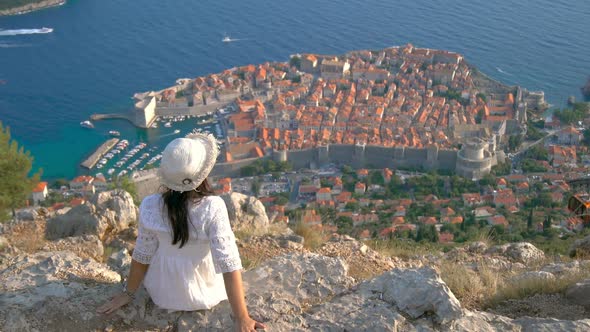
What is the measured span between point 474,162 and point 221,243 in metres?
14.4

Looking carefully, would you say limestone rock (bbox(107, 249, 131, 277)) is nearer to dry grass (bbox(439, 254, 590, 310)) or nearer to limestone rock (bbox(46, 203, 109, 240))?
limestone rock (bbox(46, 203, 109, 240))

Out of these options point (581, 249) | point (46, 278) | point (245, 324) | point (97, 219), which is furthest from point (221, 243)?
point (581, 249)

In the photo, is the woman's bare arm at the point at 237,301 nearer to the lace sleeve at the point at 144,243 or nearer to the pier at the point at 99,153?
the lace sleeve at the point at 144,243

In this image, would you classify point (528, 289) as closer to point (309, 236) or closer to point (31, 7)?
point (309, 236)

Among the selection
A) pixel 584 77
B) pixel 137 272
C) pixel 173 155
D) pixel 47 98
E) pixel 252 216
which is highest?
pixel 173 155

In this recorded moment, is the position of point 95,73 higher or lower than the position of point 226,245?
lower

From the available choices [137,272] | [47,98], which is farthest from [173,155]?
[47,98]

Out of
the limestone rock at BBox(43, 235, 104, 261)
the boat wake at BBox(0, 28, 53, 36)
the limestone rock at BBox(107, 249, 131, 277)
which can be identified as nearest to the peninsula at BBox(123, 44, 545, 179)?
the boat wake at BBox(0, 28, 53, 36)

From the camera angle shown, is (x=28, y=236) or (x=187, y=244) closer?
(x=187, y=244)

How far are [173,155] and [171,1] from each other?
1313 inches

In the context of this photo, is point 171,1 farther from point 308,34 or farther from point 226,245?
point 226,245

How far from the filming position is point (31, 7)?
99.4 ft

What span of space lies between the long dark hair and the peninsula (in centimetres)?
A: 1431

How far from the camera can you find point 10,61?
24266 millimetres
